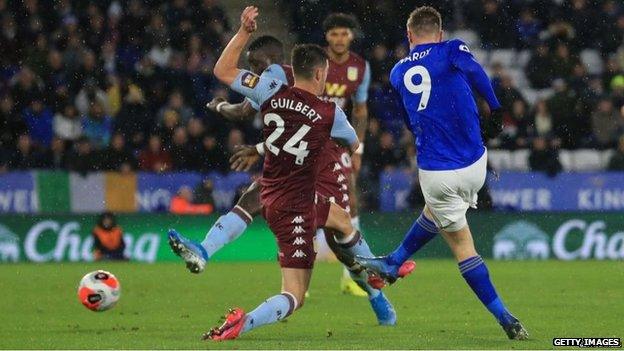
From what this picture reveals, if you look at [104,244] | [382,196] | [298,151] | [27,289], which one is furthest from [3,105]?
[298,151]

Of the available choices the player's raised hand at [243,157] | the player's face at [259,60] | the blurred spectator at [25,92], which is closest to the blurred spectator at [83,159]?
the blurred spectator at [25,92]

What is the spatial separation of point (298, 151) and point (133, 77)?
1390 centimetres

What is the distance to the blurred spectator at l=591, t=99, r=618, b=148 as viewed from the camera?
21297mm

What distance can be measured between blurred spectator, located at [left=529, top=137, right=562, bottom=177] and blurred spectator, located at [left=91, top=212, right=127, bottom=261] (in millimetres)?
6089

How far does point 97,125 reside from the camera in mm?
21656

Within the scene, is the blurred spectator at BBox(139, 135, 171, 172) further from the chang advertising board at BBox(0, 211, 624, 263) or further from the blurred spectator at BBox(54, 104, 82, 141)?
the chang advertising board at BBox(0, 211, 624, 263)

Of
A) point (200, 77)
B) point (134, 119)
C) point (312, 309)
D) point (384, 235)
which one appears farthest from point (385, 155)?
point (312, 309)

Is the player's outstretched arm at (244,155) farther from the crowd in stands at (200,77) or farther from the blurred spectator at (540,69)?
the blurred spectator at (540,69)

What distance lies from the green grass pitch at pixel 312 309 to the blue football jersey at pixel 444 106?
48.2 inches

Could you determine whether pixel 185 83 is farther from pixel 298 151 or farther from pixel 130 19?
pixel 298 151

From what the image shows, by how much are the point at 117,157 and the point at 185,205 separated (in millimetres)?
1441

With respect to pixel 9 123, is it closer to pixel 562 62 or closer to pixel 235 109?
pixel 562 62

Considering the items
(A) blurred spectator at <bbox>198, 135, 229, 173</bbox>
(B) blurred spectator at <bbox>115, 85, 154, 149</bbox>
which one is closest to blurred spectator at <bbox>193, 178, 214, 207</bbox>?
(A) blurred spectator at <bbox>198, 135, 229, 173</bbox>

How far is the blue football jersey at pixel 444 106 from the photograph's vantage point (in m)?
9.43
